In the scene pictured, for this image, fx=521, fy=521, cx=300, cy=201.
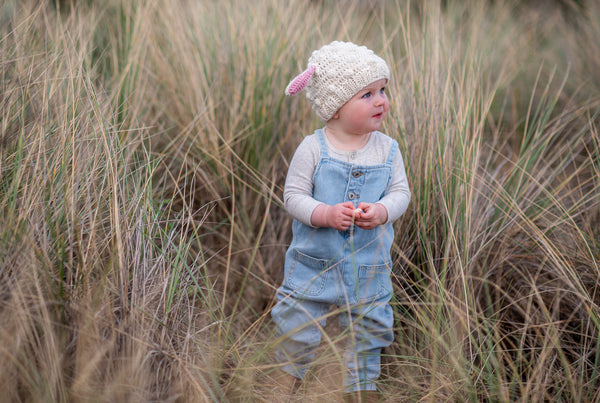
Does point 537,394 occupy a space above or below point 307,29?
below

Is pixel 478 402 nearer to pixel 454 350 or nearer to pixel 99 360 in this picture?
pixel 454 350

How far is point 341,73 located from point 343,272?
2.17ft

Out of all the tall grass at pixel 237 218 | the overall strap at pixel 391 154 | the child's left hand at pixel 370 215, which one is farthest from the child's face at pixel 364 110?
the tall grass at pixel 237 218

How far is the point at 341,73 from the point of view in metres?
1.68

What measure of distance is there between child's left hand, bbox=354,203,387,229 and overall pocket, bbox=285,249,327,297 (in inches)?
8.7

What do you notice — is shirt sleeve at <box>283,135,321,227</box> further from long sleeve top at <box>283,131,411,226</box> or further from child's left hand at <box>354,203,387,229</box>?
child's left hand at <box>354,203,387,229</box>

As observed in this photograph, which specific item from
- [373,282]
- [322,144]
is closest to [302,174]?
[322,144]

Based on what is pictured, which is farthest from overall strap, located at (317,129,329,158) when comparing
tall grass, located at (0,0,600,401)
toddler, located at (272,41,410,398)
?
tall grass, located at (0,0,600,401)

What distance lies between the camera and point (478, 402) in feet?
5.05

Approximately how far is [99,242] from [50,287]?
290 mm

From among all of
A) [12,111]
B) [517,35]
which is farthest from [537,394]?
[517,35]

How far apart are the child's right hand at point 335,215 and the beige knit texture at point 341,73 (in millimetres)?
334

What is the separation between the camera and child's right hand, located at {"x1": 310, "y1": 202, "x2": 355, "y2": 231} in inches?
63.1

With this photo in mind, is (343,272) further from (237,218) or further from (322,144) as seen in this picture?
(237,218)
